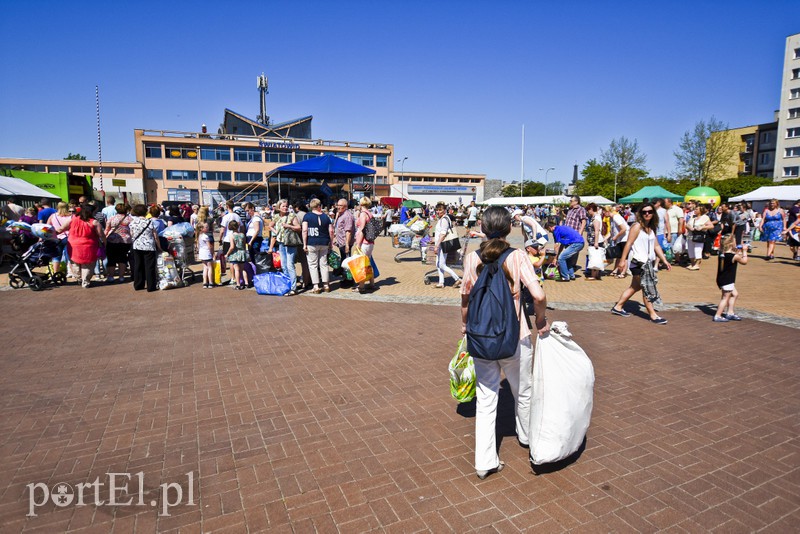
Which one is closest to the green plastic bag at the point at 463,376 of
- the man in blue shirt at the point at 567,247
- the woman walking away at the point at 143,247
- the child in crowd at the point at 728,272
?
the child in crowd at the point at 728,272

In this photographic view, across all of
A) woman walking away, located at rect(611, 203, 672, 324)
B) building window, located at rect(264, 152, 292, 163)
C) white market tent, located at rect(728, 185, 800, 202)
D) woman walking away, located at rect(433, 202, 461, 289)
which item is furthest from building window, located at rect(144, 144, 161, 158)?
woman walking away, located at rect(611, 203, 672, 324)

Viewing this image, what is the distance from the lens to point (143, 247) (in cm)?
916

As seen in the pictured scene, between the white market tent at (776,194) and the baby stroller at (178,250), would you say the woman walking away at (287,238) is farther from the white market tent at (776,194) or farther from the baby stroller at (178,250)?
the white market tent at (776,194)

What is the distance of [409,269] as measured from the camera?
41.2 ft

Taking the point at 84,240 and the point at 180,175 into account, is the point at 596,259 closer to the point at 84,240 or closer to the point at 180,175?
the point at 84,240

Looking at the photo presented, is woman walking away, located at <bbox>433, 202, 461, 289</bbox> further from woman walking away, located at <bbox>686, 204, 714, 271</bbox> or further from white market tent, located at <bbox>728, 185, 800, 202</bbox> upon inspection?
white market tent, located at <bbox>728, 185, 800, 202</bbox>

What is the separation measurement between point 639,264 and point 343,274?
5.67 m

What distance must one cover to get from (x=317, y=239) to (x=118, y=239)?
4.84 meters

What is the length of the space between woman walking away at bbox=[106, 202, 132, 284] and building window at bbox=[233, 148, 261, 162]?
183ft

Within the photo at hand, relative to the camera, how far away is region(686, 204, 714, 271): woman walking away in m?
12.2

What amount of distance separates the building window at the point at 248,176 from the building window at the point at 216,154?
253cm

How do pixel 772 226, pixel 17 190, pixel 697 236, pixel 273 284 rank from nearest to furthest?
pixel 273 284 → pixel 697 236 → pixel 772 226 → pixel 17 190

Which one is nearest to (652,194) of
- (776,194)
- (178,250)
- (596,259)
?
(776,194)

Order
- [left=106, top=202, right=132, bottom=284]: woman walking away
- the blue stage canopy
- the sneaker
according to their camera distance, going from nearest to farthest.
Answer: the sneaker < [left=106, top=202, right=132, bottom=284]: woman walking away < the blue stage canopy
